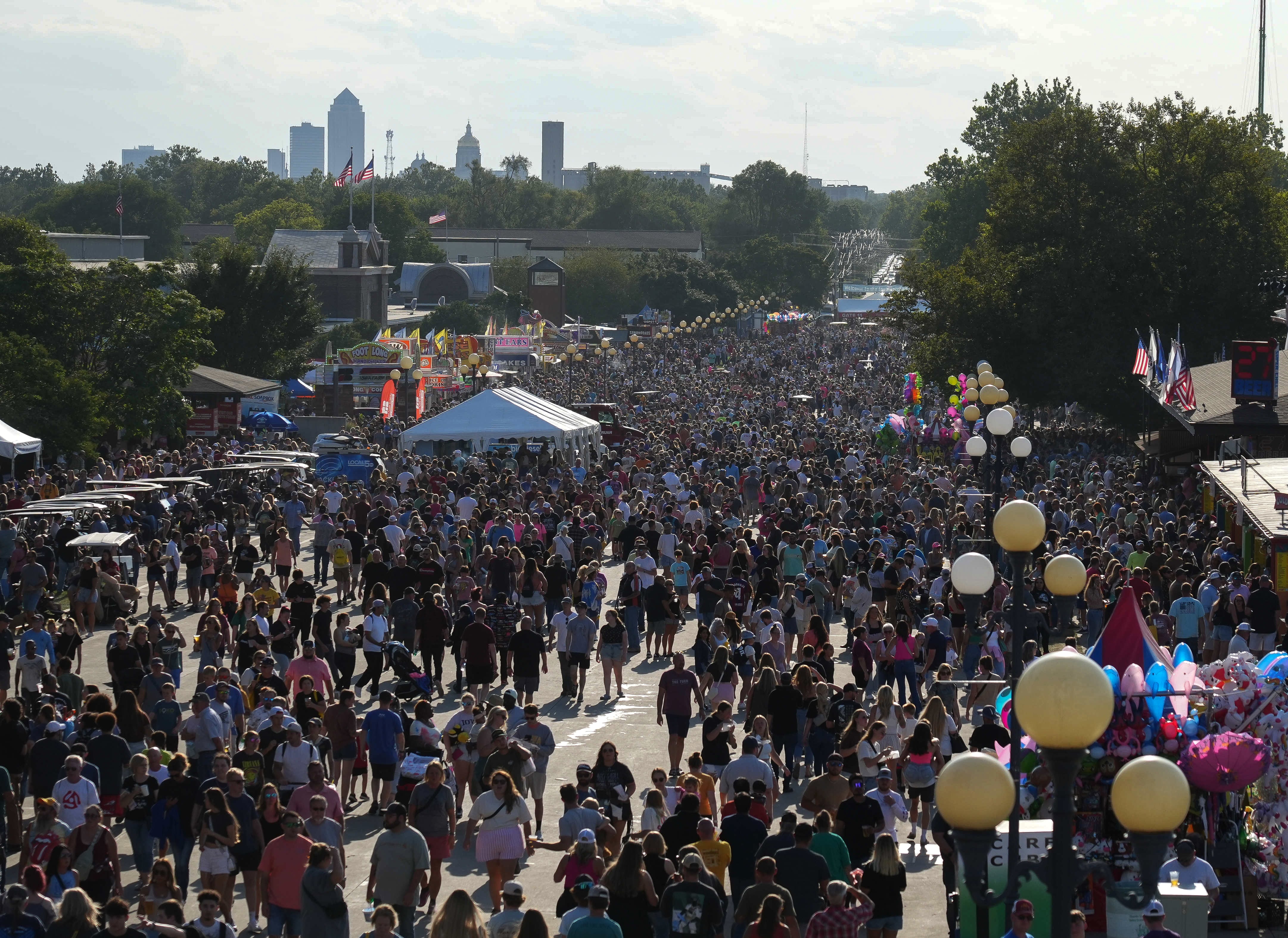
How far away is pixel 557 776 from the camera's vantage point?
47.5ft

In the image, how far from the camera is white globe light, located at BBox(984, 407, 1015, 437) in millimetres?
20234

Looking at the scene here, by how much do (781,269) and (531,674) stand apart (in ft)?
375

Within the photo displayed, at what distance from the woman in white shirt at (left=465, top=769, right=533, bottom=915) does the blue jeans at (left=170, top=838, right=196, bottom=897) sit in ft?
6.45

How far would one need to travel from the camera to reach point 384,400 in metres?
43.6

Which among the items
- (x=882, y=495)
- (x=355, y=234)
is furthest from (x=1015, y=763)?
(x=355, y=234)

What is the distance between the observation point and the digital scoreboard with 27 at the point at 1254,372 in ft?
93.5

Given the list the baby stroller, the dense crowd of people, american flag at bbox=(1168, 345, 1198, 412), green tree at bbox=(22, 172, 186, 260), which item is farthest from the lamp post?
green tree at bbox=(22, 172, 186, 260)

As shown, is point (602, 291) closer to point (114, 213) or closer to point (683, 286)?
point (683, 286)

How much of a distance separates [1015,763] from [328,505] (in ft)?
58.1

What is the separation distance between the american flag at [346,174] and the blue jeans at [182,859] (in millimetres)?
65052

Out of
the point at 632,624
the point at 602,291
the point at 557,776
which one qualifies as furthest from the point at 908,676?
the point at 602,291

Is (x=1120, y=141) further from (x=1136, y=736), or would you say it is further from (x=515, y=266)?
(x=515, y=266)

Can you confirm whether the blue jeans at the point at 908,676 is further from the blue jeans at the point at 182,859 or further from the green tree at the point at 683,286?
the green tree at the point at 683,286

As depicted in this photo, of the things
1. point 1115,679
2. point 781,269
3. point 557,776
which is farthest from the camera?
point 781,269
